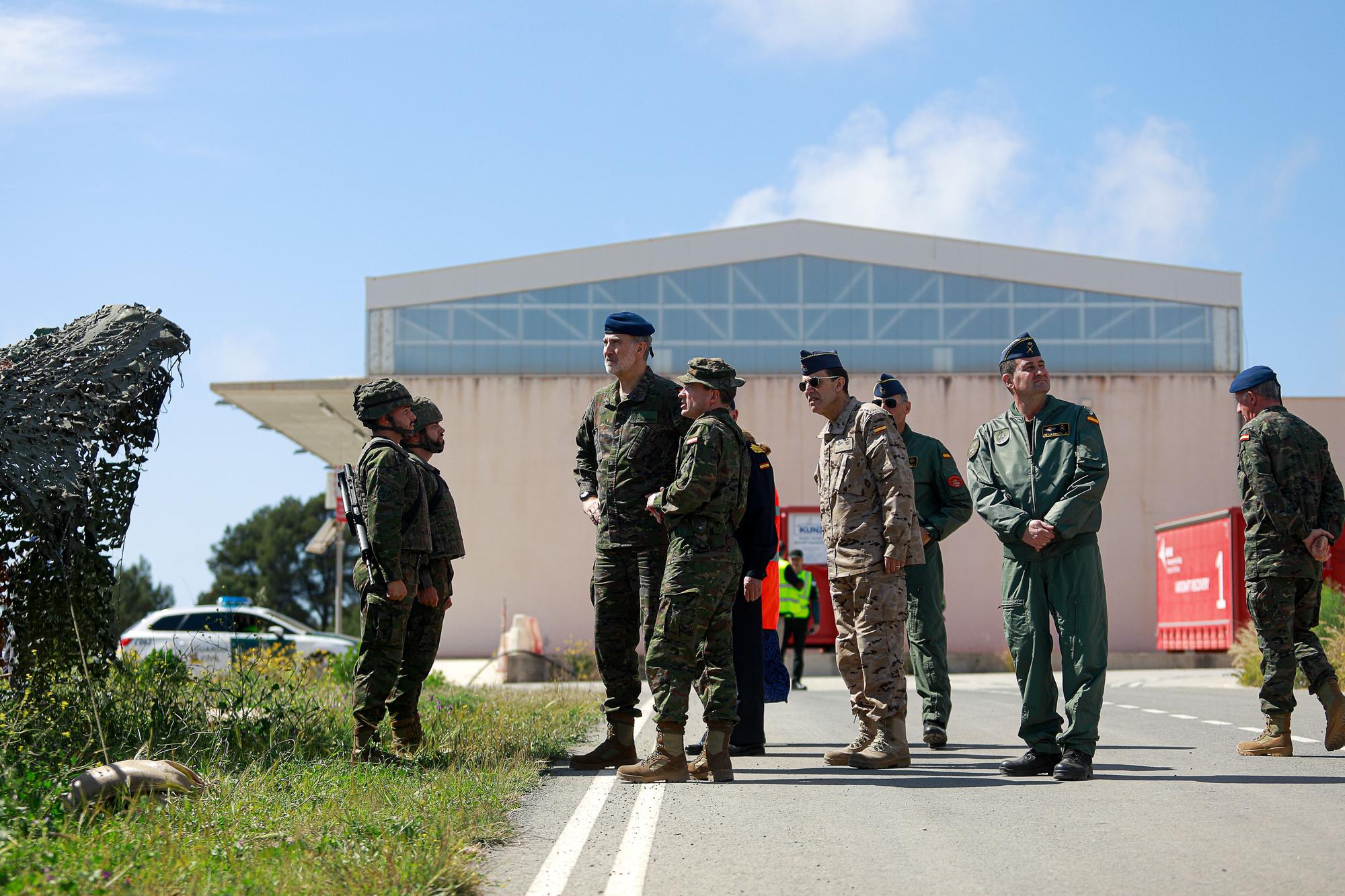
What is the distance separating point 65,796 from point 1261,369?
22.7ft

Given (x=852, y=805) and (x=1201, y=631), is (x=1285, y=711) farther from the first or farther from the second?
(x=1201, y=631)

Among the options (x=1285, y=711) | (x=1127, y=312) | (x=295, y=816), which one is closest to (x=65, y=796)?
(x=295, y=816)

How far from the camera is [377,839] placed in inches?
196

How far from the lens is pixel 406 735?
785 cm

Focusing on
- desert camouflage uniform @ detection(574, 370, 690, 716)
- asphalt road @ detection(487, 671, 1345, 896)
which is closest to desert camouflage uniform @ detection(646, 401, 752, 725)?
desert camouflage uniform @ detection(574, 370, 690, 716)

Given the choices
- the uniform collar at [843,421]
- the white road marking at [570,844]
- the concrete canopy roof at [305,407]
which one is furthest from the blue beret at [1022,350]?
the concrete canopy roof at [305,407]

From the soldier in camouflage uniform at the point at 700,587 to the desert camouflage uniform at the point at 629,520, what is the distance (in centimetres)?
32

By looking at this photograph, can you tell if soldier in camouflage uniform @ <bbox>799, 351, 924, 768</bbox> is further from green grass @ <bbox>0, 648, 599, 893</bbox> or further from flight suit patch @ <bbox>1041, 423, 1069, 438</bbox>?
green grass @ <bbox>0, 648, 599, 893</bbox>

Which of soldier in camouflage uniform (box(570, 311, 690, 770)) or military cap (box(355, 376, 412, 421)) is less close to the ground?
military cap (box(355, 376, 412, 421))

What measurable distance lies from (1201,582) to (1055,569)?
1864 cm

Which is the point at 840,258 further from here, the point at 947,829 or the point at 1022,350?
the point at 947,829

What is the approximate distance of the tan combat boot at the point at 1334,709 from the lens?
7.86 m

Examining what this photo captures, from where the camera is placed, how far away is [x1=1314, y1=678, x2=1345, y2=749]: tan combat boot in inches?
309

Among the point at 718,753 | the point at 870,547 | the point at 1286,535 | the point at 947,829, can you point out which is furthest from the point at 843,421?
the point at 947,829
